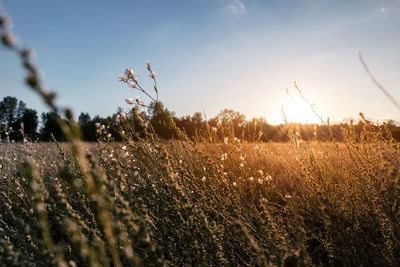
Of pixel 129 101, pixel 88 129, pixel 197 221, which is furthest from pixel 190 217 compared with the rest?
pixel 88 129

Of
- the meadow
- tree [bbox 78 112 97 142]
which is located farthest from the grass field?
tree [bbox 78 112 97 142]

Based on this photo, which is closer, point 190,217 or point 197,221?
point 190,217

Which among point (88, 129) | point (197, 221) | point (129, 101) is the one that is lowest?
point (197, 221)

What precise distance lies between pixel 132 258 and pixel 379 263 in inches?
51.9

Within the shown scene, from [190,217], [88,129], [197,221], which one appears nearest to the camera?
[190,217]

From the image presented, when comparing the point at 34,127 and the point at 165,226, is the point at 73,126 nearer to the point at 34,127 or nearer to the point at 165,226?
the point at 165,226

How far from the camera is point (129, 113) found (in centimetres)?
282

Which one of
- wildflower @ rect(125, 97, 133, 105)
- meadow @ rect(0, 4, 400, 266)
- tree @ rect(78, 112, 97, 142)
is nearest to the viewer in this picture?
meadow @ rect(0, 4, 400, 266)

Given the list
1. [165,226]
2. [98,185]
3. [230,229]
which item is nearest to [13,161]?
[165,226]

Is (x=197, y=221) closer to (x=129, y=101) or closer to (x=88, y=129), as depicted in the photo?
(x=129, y=101)

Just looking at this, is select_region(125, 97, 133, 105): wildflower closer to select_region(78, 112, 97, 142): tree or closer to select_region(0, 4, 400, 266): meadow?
select_region(0, 4, 400, 266): meadow

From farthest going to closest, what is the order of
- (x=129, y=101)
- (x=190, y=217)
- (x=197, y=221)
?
(x=129, y=101) < (x=197, y=221) < (x=190, y=217)

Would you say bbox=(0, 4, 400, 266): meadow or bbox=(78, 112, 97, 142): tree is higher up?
bbox=(78, 112, 97, 142): tree

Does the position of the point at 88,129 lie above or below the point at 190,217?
above
